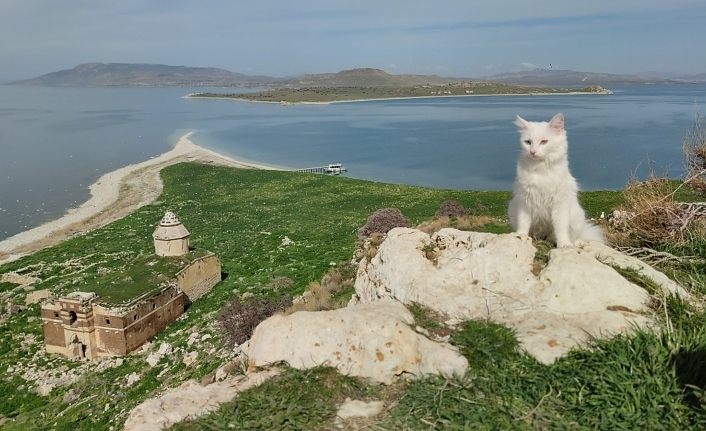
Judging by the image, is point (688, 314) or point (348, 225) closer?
point (688, 314)

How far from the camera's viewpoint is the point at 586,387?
4.84 metres

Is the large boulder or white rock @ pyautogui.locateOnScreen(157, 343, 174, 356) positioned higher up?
the large boulder

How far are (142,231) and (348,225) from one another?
50.4 ft

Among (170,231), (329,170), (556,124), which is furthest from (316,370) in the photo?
(329,170)

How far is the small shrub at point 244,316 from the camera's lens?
54.6 ft

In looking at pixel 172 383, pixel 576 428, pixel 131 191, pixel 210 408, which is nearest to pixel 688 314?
pixel 576 428

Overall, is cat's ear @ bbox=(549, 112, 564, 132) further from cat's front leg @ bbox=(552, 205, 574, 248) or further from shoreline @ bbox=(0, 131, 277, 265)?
shoreline @ bbox=(0, 131, 277, 265)

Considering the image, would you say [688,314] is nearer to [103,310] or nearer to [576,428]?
[576,428]

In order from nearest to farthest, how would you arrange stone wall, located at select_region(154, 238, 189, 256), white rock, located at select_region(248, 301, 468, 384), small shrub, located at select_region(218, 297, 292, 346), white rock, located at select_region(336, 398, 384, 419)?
white rock, located at select_region(336, 398, 384, 419)
white rock, located at select_region(248, 301, 468, 384)
small shrub, located at select_region(218, 297, 292, 346)
stone wall, located at select_region(154, 238, 189, 256)

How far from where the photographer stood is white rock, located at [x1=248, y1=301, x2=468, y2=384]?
5562 millimetres

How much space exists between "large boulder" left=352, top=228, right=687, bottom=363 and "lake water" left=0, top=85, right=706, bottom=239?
1462 inches

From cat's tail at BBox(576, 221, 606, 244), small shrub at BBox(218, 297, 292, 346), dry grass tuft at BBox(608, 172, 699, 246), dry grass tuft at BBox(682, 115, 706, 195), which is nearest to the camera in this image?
cat's tail at BBox(576, 221, 606, 244)

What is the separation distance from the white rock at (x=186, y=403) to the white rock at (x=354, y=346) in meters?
0.29

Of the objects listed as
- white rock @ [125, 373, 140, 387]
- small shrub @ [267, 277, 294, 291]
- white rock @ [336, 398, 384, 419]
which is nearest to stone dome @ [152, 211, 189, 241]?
small shrub @ [267, 277, 294, 291]
